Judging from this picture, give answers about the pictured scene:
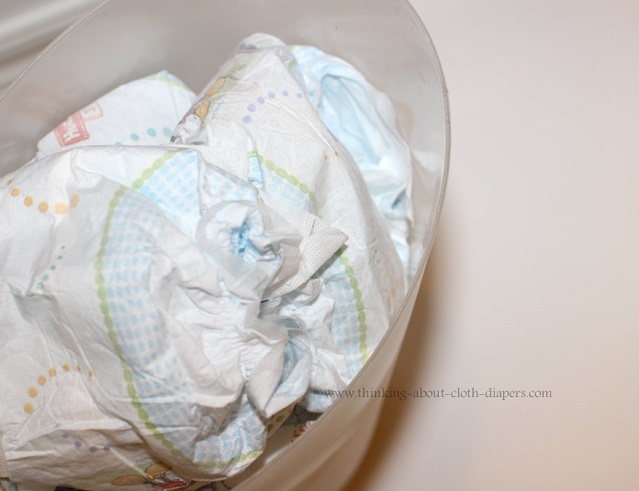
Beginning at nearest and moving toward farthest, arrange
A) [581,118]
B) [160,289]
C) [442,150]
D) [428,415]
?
[160,289] < [442,150] < [428,415] < [581,118]

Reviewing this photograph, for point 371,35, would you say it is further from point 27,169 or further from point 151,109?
point 27,169

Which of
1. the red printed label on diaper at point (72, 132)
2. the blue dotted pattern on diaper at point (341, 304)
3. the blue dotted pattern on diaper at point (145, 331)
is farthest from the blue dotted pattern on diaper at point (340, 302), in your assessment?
the red printed label on diaper at point (72, 132)

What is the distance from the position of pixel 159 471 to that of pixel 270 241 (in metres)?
0.17

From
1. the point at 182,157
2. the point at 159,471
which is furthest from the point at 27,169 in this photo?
the point at 159,471

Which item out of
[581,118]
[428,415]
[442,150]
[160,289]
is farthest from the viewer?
[581,118]

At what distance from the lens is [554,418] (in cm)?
65

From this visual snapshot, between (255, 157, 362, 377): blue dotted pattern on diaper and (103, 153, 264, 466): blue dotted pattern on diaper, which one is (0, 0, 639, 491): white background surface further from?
(103, 153, 264, 466): blue dotted pattern on diaper

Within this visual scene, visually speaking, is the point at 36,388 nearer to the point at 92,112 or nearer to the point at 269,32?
the point at 92,112

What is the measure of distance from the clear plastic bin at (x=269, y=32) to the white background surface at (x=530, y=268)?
7cm

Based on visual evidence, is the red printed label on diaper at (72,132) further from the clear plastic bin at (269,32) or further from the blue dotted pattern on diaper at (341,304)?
the blue dotted pattern on diaper at (341,304)

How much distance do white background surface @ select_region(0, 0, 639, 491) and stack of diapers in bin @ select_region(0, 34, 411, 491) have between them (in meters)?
0.15

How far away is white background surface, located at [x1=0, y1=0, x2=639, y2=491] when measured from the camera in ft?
2.10

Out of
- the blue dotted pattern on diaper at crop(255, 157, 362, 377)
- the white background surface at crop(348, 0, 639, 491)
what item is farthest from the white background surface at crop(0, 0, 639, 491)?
the blue dotted pattern on diaper at crop(255, 157, 362, 377)

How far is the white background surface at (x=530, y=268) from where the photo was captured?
0.64m
